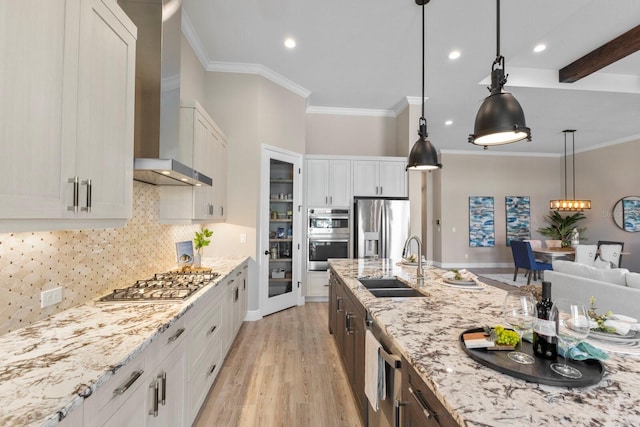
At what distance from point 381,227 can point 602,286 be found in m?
2.68

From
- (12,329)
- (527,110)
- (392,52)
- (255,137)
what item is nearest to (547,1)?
(392,52)

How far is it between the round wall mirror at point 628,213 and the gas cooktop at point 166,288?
350 inches

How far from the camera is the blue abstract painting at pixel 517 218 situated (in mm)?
8234

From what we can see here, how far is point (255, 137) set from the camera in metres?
3.99

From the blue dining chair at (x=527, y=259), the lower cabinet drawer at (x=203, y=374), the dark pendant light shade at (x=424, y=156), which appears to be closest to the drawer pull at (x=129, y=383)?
the lower cabinet drawer at (x=203, y=374)

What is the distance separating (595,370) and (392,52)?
145 inches

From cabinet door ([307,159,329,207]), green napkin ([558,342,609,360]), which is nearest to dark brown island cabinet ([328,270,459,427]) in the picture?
green napkin ([558,342,609,360])

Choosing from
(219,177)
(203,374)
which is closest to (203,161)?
(219,177)

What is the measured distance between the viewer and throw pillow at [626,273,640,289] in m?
3.00

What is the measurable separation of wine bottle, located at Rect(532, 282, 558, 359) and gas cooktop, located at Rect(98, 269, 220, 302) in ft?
5.90

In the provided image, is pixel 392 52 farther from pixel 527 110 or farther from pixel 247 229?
pixel 527 110

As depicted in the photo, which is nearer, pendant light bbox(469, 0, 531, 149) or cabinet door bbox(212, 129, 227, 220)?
pendant light bbox(469, 0, 531, 149)

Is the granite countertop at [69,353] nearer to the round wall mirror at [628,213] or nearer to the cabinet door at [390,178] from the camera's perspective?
the cabinet door at [390,178]

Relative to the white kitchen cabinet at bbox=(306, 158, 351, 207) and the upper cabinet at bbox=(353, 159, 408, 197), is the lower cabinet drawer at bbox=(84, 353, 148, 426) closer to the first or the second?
the white kitchen cabinet at bbox=(306, 158, 351, 207)
